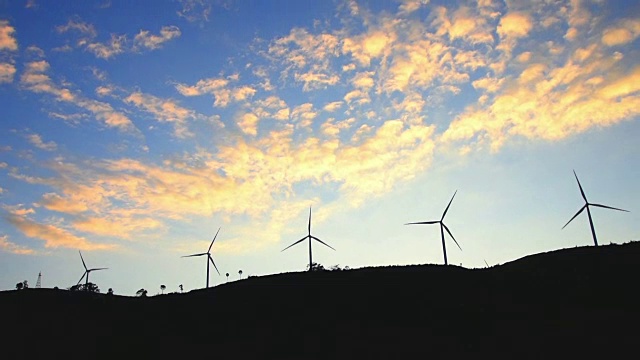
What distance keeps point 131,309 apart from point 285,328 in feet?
69.4

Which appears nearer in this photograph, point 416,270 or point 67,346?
point 67,346

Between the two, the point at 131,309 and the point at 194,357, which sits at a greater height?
the point at 131,309

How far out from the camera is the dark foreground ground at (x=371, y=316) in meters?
42.7

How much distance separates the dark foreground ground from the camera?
42.7 metres

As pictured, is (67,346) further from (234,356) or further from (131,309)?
(234,356)

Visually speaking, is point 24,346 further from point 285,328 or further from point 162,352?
point 285,328

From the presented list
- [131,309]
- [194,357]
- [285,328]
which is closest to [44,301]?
[131,309]

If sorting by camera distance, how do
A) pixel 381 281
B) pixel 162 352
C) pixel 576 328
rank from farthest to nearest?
1. pixel 381 281
2. pixel 162 352
3. pixel 576 328

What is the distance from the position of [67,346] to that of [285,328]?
66.1 feet

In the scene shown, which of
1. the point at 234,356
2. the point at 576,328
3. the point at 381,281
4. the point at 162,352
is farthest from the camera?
the point at 381,281

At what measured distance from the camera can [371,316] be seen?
165 ft

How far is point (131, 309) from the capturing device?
62.2 metres

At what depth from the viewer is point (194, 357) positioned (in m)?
47.3

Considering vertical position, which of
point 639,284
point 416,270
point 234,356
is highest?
point 416,270
